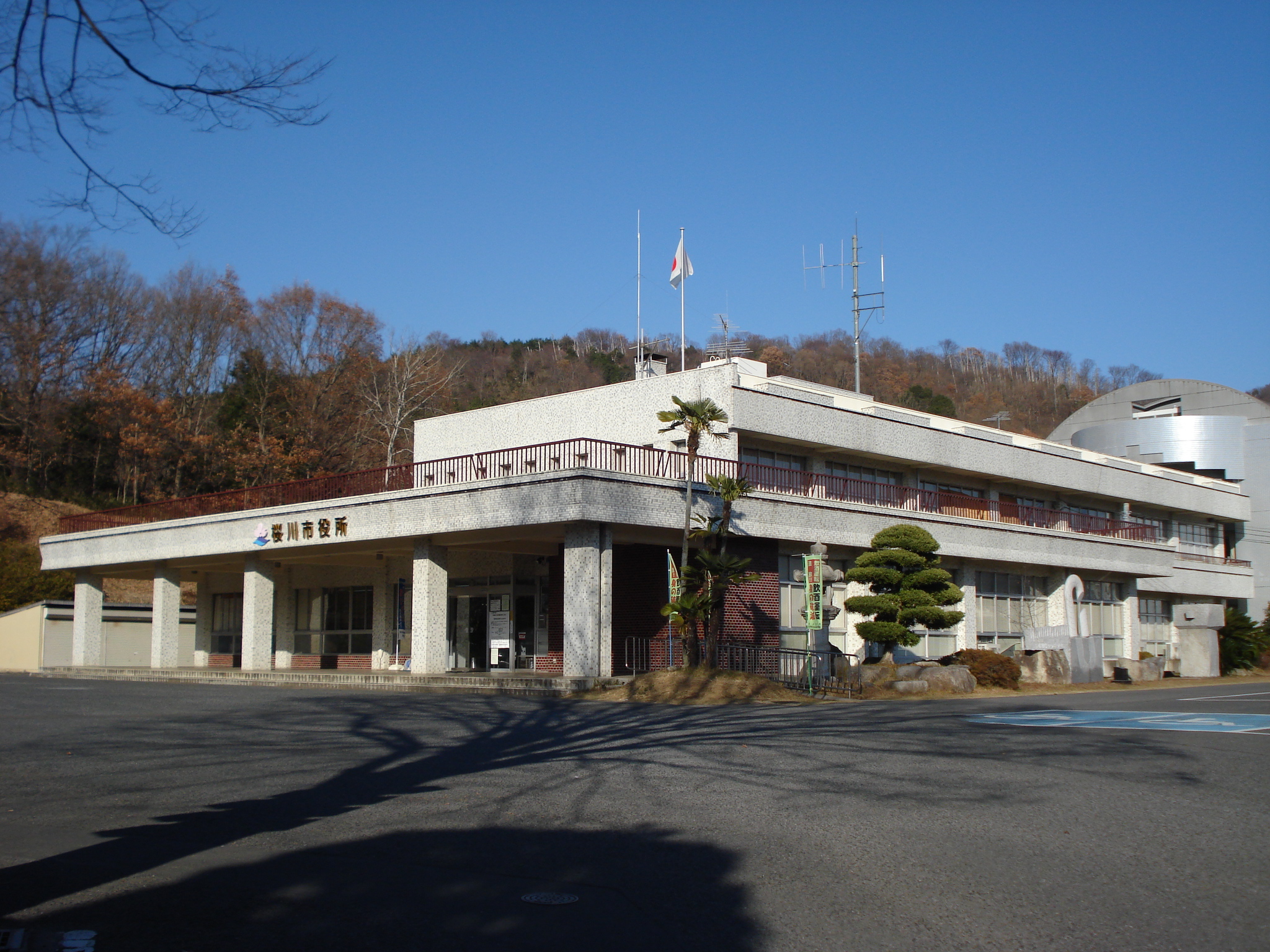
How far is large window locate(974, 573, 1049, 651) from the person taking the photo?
116 ft

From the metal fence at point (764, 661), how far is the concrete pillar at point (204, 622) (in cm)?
2057

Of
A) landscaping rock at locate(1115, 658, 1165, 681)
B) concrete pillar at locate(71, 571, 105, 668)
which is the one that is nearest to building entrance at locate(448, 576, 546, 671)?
concrete pillar at locate(71, 571, 105, 668)

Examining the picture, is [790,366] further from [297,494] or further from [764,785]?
[764,785]

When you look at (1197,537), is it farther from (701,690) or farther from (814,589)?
(701,690)

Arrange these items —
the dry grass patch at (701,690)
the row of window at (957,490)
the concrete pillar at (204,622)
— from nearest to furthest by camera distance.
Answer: the dry grass patch at (701,690)
the row of window at (957,490)
the concrete pillar at (204,622)

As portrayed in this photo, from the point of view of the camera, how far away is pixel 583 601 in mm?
22766

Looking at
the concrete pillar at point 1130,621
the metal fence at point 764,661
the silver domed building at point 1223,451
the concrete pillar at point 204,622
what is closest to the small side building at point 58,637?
Answer: the concrete pillar at point 204,622

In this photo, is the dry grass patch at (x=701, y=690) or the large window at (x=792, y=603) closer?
the dry grass patch at (x=701, y=690)

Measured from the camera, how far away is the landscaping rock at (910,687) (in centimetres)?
2331

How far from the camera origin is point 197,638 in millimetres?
40156

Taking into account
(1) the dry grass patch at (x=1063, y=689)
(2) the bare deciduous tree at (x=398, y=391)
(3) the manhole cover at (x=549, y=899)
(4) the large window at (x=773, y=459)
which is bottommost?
(1) the dry grass patch at (x=1063, y=689)

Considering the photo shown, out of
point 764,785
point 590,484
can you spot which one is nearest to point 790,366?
point 590,484

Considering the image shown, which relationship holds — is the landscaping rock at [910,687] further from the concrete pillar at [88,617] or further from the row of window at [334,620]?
the concrete pillar at [88,617]

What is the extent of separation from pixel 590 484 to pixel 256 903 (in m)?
17.0
